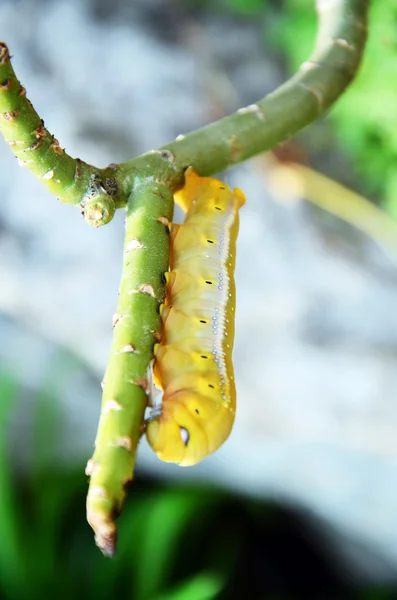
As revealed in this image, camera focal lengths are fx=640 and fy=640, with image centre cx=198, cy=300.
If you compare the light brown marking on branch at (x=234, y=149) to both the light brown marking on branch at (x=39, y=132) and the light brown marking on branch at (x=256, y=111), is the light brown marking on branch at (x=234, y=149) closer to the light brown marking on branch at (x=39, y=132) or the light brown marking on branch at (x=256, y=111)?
the light brown marking on branch at (x=256, y=111)

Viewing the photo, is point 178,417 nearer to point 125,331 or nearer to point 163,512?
point 125,331

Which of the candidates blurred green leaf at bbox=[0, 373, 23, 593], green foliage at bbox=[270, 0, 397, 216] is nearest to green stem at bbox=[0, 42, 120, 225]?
blurred green leaf at bbox=[0, 373, 23, 593]

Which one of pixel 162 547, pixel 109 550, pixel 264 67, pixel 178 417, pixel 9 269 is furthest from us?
pixel 264 67

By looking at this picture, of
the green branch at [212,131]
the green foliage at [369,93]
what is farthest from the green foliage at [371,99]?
the green branch at [212,131]

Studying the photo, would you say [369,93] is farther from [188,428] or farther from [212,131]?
[188,428]

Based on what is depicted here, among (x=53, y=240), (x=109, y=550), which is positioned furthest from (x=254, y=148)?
(x=53, y=240)

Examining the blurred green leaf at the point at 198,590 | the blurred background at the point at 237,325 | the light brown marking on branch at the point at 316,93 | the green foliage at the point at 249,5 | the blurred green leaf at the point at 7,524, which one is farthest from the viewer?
the green foliage at the point at 249,5

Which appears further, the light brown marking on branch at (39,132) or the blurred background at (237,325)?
the blurred background at (237,325)

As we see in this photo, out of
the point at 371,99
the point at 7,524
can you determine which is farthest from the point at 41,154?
the point at 371,99
